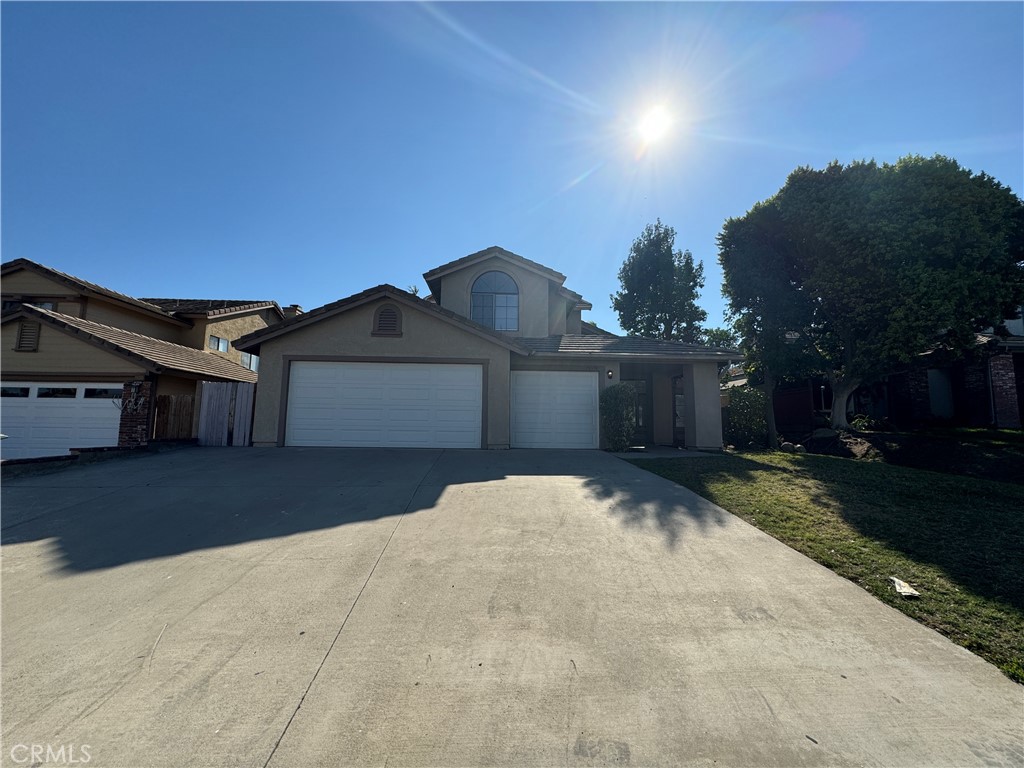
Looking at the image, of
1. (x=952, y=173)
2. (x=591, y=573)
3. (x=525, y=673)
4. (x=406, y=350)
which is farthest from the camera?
(x=952, y=173)

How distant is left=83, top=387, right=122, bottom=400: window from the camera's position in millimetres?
12453

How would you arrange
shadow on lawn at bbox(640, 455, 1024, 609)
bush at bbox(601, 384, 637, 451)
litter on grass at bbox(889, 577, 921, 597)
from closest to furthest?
1. litter on grass at bbox(889, 577, 921, 597)
2. shadow on lawn at bbox(640, 455, 1024, 609)
3. bush at bbox(601, 384, 637, 451)

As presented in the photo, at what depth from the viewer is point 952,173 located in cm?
1291

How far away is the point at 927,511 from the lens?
5828 mm

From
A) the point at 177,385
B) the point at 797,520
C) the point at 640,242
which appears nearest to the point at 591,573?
the point at 797,520

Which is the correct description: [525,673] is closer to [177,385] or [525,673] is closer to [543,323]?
[543,323]

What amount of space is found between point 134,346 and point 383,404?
869 cm

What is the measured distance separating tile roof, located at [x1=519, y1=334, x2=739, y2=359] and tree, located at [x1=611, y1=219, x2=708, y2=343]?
1269 centimetres

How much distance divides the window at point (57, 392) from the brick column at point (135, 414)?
5.79 ft

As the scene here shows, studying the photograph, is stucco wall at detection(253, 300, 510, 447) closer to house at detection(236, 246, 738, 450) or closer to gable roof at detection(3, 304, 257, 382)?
house at detection(236, 246, 738, 450)

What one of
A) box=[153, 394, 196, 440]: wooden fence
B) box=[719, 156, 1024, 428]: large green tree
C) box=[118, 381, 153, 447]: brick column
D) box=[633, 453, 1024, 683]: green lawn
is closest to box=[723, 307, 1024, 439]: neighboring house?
box=[719, 156, 1024, 428]: large green tree

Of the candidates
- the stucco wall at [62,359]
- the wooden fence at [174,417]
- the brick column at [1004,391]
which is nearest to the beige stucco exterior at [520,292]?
the wooden fence at [174,417]

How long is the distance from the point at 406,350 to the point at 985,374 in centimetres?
2166

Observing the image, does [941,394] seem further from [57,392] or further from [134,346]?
[57,392]
